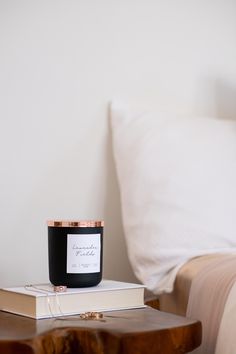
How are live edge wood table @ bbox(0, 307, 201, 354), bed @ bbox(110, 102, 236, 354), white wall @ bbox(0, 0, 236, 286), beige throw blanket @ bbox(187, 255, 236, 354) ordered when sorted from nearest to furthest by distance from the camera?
live edge wood table @ bbox(0, 307, 201, 354), beige throw blanket @ bbox(187, 255, 236, 354), bed @ bbox(110, 102, 236, 354), white wall @ bbox(0, 0, 236, 286)

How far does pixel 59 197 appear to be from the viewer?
4.54ft

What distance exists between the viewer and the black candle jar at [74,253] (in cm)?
95

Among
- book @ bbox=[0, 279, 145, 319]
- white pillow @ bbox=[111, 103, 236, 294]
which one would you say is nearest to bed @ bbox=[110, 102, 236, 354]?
white pillow @ bbox=[111, 103, 236, 294]

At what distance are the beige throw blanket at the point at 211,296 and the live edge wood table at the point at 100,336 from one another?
0.16m

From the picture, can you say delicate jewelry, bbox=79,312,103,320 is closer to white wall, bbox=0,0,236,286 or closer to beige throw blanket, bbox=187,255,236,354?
beige throw blanket, bbox=187,255,236,354

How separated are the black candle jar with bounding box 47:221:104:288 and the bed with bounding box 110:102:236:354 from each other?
242mm

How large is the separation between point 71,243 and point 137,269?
0.36m

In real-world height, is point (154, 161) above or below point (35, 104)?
below

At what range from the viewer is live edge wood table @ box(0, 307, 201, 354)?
0.75m

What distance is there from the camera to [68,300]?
35.6 inches

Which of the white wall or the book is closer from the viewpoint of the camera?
the book

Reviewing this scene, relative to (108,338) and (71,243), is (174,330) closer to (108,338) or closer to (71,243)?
(108,338)

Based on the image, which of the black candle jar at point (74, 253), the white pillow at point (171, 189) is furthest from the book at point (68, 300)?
the white pillow at point (171, 189)

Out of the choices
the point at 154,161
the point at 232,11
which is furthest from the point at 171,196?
the point at 232,11
